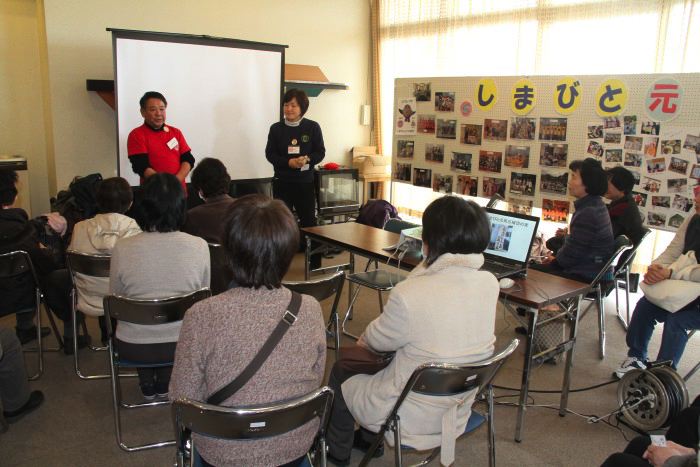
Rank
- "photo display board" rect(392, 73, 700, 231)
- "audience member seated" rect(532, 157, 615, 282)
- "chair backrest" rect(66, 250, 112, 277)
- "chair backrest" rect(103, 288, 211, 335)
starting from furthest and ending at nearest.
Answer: "photo display board" rect(392, 73, 700, 231)
"audience member seated" rect(532, 157, 615, 282)
"chair backrest" rect(66, 250, 112, 277)
"chair backrest" rect(103, 288, 211, 335)

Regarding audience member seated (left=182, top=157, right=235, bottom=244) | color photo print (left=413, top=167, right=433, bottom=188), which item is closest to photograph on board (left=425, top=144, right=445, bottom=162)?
color photo print (left=413, top=167, right=433, bottom=188)

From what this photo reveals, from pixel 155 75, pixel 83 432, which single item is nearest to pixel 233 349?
pixel 83 432

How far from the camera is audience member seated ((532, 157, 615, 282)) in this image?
3.29 metres

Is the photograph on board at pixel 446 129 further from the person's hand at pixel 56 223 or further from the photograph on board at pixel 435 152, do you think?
the person's hand at pixel 56 223

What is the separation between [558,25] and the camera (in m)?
5.07

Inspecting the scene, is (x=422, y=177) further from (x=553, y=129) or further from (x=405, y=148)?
(x=553, y=129)

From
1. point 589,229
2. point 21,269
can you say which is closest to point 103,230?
point 21,269

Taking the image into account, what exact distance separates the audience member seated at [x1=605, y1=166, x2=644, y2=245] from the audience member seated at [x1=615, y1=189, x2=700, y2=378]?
429 mm

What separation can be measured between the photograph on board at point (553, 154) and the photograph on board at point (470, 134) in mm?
650

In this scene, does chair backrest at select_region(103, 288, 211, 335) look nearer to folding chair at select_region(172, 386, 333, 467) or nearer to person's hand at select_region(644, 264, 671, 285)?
folding chair at select_region(172, 386, 333, 467)

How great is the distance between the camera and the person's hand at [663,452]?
1596mm

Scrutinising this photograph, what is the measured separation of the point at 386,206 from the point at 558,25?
7.66 feet

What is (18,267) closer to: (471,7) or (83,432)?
(83,432)

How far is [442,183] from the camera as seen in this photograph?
5.49 m
